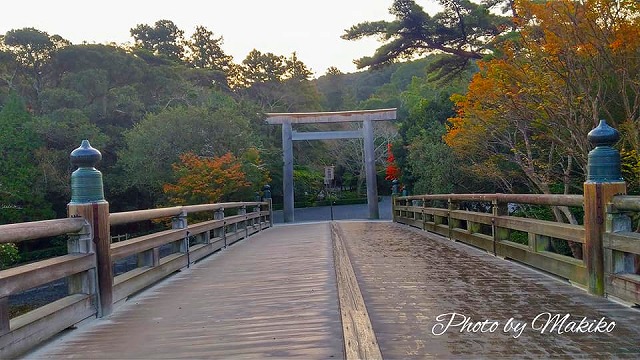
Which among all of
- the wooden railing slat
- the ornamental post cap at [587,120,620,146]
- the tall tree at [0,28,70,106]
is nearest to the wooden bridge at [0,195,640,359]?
the wooden railing slat

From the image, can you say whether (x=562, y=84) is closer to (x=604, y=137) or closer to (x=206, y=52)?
(x=604, y=137)

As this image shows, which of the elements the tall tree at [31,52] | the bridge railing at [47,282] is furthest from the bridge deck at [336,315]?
the tall tree at [31,52]

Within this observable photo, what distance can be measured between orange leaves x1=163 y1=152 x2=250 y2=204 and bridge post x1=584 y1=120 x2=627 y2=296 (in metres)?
15.3

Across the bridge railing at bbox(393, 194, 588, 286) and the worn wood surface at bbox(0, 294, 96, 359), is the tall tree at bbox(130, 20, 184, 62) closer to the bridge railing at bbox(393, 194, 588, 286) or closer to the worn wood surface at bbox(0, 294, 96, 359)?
the bridge railing at bbox(393, 194, 588, 286)

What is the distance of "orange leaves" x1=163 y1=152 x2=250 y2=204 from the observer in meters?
18.7

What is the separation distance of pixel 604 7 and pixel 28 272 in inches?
379

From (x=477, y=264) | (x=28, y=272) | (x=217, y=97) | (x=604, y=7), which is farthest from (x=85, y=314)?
(x=217, y=97)

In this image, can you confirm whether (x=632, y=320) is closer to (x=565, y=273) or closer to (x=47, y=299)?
(x=565, y=273)

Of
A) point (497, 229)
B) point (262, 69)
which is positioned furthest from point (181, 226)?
point (262, 69)

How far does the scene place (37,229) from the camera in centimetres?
344

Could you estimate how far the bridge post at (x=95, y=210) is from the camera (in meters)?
3.98

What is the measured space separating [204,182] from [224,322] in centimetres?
1531

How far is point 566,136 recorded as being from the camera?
11.6 m

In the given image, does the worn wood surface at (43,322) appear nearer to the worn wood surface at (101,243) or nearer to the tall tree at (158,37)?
the worn wood surface at (101,243)
